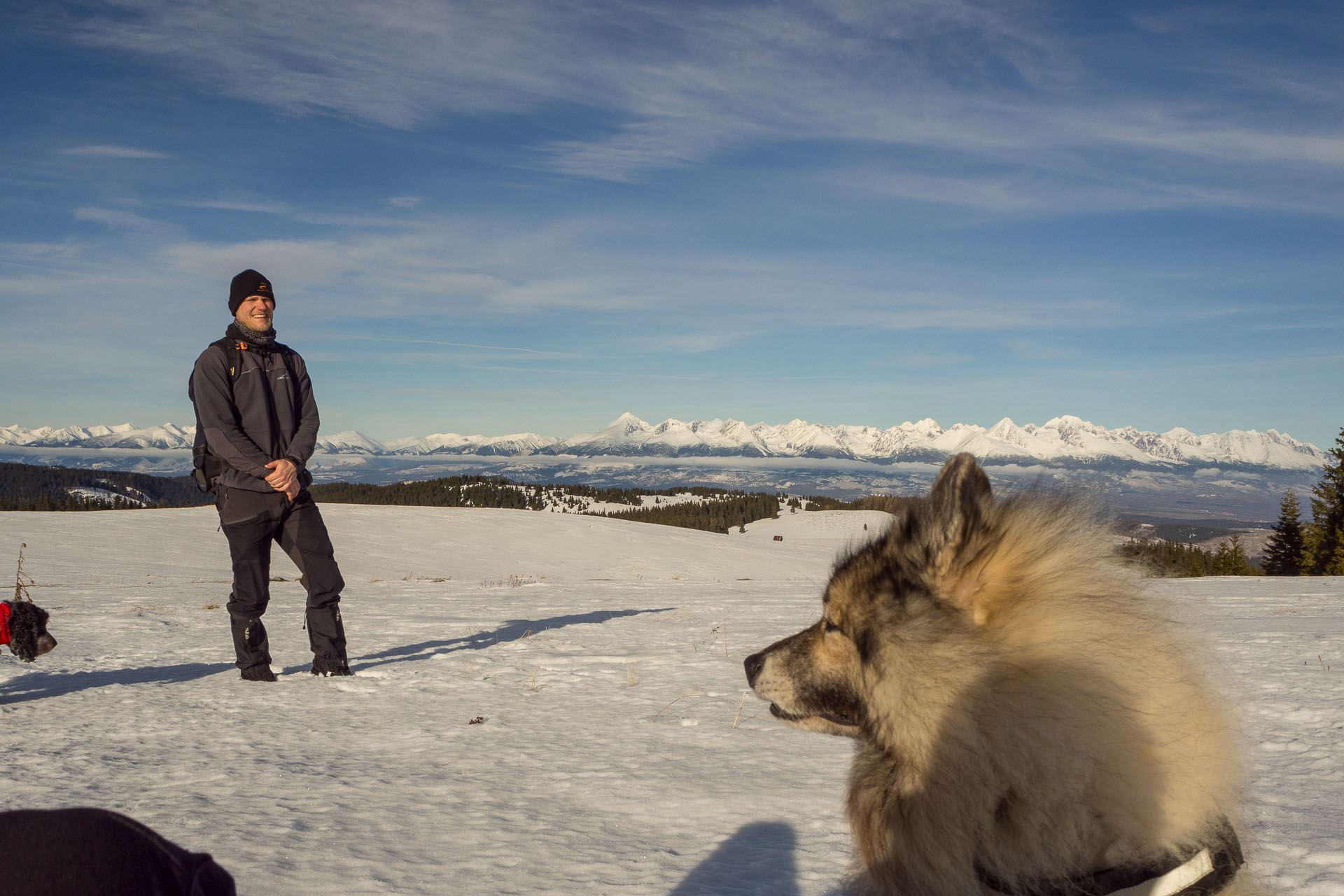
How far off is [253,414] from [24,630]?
2.18 m

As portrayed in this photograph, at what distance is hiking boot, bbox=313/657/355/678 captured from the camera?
659 cm

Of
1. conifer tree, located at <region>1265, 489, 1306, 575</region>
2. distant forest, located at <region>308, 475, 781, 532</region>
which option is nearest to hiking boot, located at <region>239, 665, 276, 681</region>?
conifer tree, located at <region>1265, 489, 1306, 575</region>

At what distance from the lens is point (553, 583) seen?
64.6 ft

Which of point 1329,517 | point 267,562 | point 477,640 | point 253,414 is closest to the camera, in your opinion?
point 253,414

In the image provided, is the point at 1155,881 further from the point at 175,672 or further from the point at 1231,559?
the point at 1231,559

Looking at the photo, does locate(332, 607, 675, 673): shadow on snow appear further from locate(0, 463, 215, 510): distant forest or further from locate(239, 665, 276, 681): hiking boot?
locate(0, 463, 215, 510): distant forest

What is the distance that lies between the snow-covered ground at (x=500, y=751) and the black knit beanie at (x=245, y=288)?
3127 millimetres

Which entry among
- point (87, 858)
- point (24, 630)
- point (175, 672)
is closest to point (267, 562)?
point (175, 672)

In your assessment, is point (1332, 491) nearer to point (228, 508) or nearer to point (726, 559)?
point (726, 559)

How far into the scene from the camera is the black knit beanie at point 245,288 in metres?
6.15

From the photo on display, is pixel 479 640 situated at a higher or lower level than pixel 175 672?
lower

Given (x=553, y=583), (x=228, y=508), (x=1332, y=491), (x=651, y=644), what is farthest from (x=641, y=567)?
(x=1332, y=491)

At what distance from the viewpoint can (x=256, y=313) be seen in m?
6.20

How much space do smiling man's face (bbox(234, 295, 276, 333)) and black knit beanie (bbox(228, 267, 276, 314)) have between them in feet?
0.10
